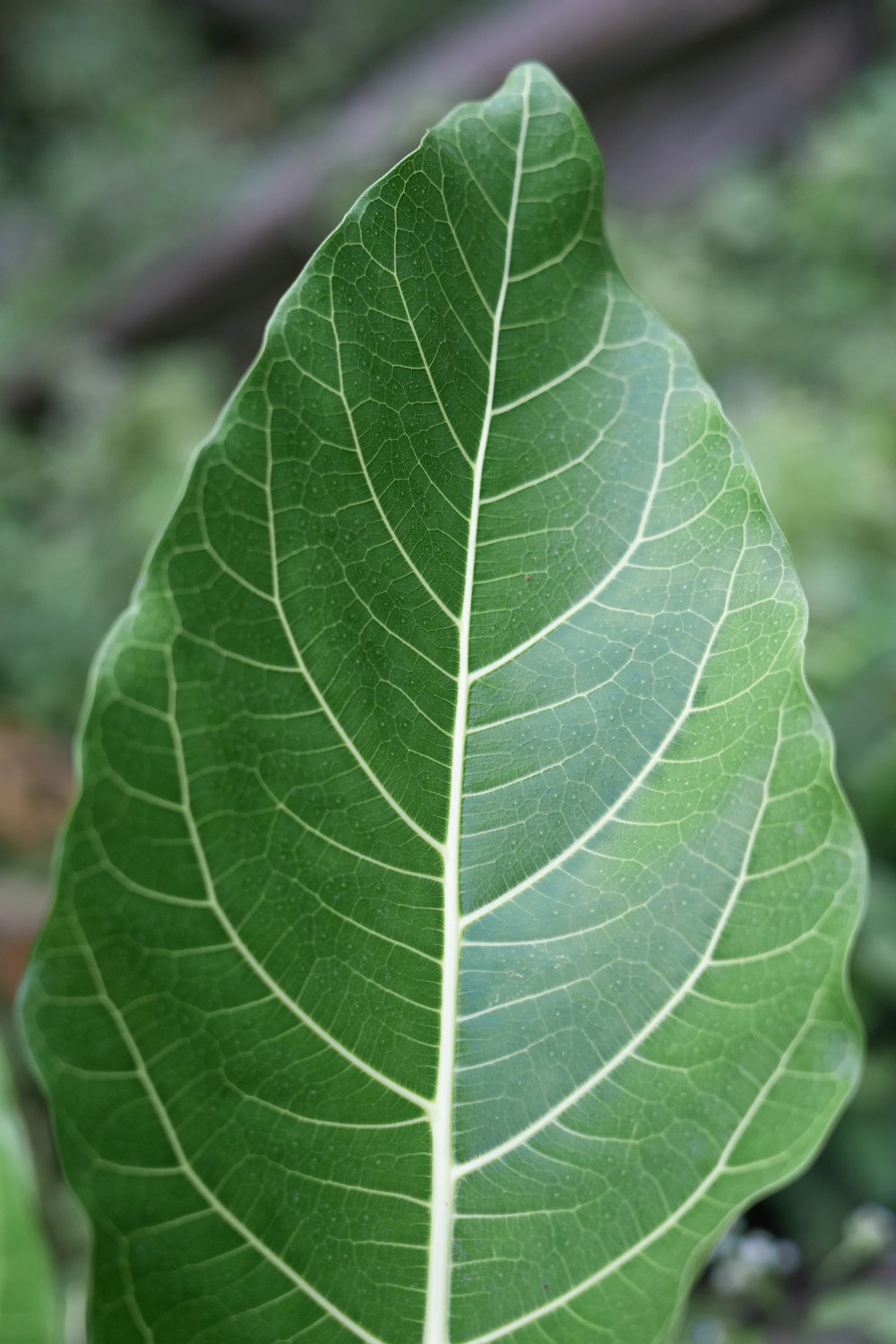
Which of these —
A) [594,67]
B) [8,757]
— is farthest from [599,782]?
[594,67]

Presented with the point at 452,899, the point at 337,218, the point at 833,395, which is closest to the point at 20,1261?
the point at 452,899

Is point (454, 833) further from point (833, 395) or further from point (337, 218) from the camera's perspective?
point (337, 218)

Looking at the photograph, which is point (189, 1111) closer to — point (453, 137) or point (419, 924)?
point (419, 924)

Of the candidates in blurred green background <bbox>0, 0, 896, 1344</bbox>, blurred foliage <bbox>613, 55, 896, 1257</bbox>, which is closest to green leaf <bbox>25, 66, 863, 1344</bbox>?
blurred green background <bbox>0, 0, 896, 1344</bbox>

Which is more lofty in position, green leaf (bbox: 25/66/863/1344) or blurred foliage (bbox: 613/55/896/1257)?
blurred foliage (bbox: 613/55/896/1257)

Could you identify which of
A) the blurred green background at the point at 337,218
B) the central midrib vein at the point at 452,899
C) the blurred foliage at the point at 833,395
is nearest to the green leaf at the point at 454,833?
the central midrib vein at the point at 452,899

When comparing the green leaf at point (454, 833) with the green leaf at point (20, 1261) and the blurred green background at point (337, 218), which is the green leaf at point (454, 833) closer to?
the green leaf at point (20, 1261)

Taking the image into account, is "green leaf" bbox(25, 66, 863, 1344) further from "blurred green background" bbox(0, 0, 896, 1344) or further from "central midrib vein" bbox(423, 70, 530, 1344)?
"blurred green background" bbox(0, 0, 896, 1344)
